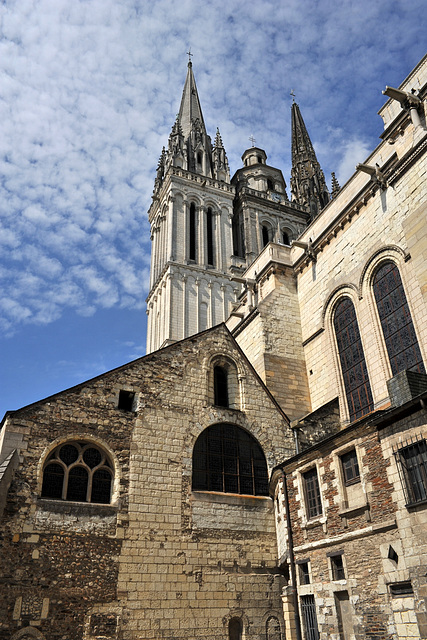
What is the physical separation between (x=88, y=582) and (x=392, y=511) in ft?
20.2

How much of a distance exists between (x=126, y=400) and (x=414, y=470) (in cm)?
690

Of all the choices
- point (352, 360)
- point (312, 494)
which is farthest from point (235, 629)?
point (352, 360)

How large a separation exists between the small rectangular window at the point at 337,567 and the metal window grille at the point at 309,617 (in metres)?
1.01

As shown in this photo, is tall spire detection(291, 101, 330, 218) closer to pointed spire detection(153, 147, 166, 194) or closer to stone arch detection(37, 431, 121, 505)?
pointed spire detection(153, 147, 166, 194)

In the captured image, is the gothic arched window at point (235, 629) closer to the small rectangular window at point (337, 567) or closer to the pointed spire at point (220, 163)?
the small rectangular window at point (337, 567)

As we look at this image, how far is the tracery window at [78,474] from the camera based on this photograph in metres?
11.4

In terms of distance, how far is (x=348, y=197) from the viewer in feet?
55.2

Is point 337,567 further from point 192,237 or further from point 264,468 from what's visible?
point 192,237

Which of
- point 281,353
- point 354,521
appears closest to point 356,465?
point 354,521

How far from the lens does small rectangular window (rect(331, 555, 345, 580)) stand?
10273 millimetres

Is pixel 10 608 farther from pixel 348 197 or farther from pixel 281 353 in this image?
pixel 348 197

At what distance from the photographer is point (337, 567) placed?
10.4 metres

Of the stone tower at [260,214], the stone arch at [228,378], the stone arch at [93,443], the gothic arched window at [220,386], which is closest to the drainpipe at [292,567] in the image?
the stone arch at [228,378]

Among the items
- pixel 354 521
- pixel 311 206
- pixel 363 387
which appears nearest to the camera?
pixel 354 521
